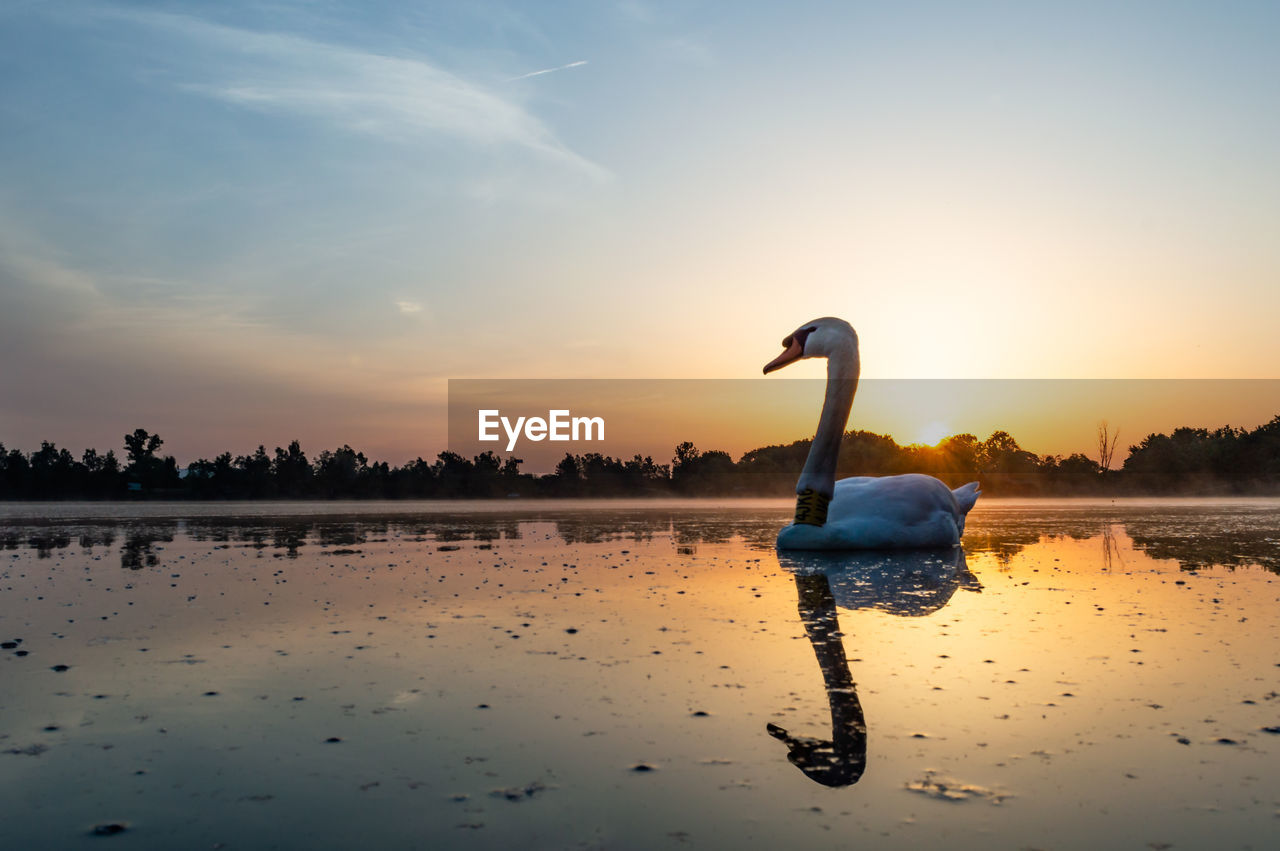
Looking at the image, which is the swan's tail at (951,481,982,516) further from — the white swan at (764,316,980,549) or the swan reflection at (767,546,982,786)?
the swan reflection at (767,546,982,786)

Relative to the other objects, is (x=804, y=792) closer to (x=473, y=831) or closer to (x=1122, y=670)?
(x=473, y=831)

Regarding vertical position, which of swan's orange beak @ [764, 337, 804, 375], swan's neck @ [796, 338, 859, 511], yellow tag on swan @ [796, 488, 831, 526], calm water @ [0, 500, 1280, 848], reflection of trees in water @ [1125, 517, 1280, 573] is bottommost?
reflection of trees in water @ [1125, 517, 1280, 573]

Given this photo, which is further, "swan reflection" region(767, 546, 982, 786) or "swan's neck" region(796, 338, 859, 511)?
"swan's neck" region(796, 338, 859, 511)

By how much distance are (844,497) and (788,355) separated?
338 centimetres

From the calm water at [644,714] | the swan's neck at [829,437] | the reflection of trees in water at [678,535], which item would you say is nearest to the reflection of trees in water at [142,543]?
the reflection of trees in water at [678,535]

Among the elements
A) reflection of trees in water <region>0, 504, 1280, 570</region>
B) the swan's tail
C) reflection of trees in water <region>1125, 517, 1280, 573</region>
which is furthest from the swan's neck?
reflection of trees in water <region>1125, 517, 1280, 573</region>

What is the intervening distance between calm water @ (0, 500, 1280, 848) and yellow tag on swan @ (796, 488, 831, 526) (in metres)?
3.72

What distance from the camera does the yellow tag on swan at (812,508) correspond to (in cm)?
1517

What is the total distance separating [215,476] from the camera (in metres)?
72.8

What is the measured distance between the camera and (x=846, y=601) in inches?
378

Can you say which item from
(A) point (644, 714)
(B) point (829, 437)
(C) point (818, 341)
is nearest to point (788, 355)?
(C) point (818, 341)

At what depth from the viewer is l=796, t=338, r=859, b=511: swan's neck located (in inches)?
608

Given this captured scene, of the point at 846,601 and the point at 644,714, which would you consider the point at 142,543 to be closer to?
the point at 846,601

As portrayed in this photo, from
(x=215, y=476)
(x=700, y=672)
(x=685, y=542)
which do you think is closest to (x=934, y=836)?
(x=700, y=672)
